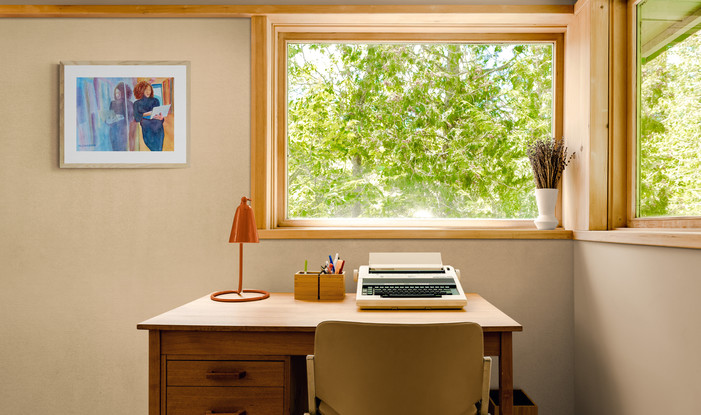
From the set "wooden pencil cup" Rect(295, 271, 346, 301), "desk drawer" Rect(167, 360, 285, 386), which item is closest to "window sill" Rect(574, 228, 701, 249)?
"wooden pencil cup" Rect(295, 271, 346, 301)

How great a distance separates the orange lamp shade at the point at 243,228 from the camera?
193cm

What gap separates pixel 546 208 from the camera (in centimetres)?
221

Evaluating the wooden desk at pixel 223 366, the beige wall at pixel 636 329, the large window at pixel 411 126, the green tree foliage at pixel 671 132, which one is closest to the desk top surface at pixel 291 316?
the wooden desk at pixel 223 366

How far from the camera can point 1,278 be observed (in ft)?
7.50

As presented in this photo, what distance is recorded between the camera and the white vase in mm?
2184

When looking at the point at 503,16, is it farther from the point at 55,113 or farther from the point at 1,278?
the point at 1,278

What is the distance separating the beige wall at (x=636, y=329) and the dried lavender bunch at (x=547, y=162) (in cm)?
33

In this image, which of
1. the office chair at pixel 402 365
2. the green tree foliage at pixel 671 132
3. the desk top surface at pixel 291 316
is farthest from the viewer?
the green tree foliage at pixel 671 132

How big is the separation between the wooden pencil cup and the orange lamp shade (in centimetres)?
28

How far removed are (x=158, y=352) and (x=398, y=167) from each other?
1430mm

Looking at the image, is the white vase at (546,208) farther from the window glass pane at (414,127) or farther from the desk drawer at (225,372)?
the desk drawer at (225,372)

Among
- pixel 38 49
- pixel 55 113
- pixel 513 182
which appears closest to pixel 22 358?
pixel 55 113

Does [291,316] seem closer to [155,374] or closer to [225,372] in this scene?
[225,372]

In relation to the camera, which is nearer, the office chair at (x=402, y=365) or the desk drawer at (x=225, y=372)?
the office chair at (x=402, y=365)
